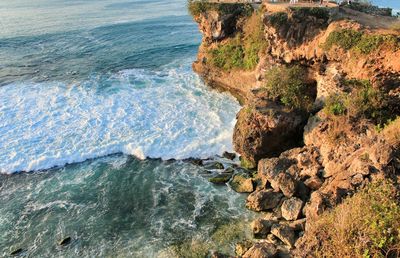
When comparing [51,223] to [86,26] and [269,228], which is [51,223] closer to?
[269,228]

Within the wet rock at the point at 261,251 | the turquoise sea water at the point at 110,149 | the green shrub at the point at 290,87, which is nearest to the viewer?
the wet rock at the point at 261,251

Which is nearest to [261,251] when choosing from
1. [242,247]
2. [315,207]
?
[242,247]

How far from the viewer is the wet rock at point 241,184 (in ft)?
69.2

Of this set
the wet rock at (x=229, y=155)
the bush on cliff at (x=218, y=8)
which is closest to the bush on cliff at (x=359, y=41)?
the wet rock at (x=229, y=155)

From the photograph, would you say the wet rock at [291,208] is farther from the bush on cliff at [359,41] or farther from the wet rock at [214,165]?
the bush on cliff at [359,41]

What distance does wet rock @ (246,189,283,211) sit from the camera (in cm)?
1947

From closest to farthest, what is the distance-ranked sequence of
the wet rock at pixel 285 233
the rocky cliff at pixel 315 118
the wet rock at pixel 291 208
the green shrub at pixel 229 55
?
the wet rock at pixel 285 233 → the rocky cliff at pixel 315 118 → the wet rock at pixel 291 208 → the green shrub at pixel 229 55

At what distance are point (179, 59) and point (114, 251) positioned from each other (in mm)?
29084

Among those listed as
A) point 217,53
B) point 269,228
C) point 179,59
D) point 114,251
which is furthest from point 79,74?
point 269,228

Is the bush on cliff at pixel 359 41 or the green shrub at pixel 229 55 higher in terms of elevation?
the bush on cliff at pixel 359 41

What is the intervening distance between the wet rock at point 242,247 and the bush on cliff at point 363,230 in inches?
163

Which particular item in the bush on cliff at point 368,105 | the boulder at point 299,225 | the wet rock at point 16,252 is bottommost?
the wet rock at point 16,252

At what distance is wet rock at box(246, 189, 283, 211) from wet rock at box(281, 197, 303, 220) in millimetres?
784

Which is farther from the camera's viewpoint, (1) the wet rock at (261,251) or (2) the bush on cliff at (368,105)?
(2) the bush on cliff at (368,105)
